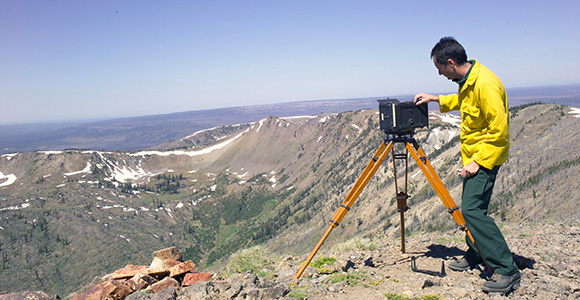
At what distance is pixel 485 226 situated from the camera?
194 inches

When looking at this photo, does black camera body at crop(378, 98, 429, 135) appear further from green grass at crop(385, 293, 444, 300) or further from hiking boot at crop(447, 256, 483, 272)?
green grass at crop(385, 293, 444, 300)

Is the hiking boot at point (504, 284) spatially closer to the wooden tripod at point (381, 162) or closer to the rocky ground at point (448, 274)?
the rocky ground at point (448, 274)

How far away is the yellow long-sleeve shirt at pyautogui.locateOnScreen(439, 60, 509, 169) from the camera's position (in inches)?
181

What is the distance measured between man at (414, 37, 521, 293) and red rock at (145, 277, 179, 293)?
532cm

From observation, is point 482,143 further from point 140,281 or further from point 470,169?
point 140,281

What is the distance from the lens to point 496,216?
21469mm

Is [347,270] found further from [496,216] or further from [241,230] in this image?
[241,230]

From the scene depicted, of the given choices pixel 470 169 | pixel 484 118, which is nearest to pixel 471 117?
pixel 484 118

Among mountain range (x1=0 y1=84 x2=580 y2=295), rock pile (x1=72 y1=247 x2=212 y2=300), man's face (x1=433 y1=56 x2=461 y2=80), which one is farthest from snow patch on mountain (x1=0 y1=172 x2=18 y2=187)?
man's face (x1=433 y1=56 x2=461 y2=80)

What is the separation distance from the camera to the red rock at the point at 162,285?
597cm

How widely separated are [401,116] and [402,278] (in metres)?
2.90

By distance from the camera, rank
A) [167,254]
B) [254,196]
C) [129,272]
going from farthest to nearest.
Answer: [254,196] < [167,254] < [129,272]

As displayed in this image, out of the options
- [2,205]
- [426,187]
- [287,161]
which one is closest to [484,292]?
[426,187]

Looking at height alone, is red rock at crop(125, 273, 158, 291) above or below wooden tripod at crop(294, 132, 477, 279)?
below
